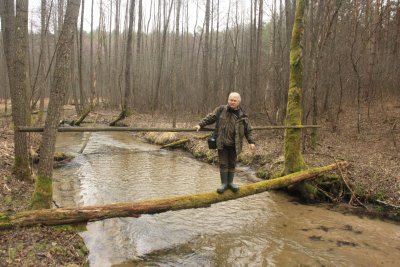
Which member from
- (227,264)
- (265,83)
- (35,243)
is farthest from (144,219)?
(265,83)

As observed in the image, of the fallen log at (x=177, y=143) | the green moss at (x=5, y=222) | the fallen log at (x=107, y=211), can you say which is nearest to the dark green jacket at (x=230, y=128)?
the fallen log at (x=107, y=211)

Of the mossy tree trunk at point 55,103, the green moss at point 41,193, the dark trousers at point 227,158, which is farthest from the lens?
the dark trousers at point 227,158

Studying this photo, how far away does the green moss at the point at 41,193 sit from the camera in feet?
18.3

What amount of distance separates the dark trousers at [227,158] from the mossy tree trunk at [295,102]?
11.2ft

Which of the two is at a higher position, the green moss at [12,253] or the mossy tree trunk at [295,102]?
the mossy tree trunk at [295,102]

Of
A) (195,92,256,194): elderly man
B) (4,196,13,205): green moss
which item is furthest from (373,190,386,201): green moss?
(4,196,13,205): green moss

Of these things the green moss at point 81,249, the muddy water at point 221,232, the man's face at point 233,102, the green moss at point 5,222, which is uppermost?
the man's face at point 233,102

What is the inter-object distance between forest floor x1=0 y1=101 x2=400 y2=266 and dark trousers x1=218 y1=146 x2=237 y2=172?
2.89 m

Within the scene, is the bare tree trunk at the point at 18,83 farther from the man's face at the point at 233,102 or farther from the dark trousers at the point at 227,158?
Result: the man's face at the point at 233,102

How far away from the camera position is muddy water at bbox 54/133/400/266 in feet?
18.7

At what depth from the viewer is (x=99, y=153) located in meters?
14.9

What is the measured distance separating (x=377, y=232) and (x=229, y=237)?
10.6 ft

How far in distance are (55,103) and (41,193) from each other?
1.56 m

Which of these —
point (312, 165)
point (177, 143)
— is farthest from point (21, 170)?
point (177, 143)
